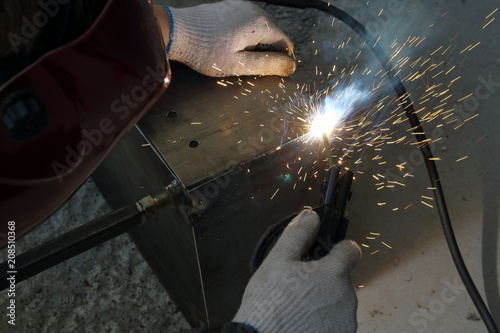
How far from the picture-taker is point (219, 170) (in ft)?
4.08

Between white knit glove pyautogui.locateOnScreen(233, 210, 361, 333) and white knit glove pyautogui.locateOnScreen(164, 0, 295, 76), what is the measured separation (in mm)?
584

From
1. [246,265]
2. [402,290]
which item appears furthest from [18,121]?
[402,290]

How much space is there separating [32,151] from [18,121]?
0.06 metres

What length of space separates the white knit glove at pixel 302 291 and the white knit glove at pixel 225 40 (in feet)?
1.92

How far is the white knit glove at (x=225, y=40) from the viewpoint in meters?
1.47
